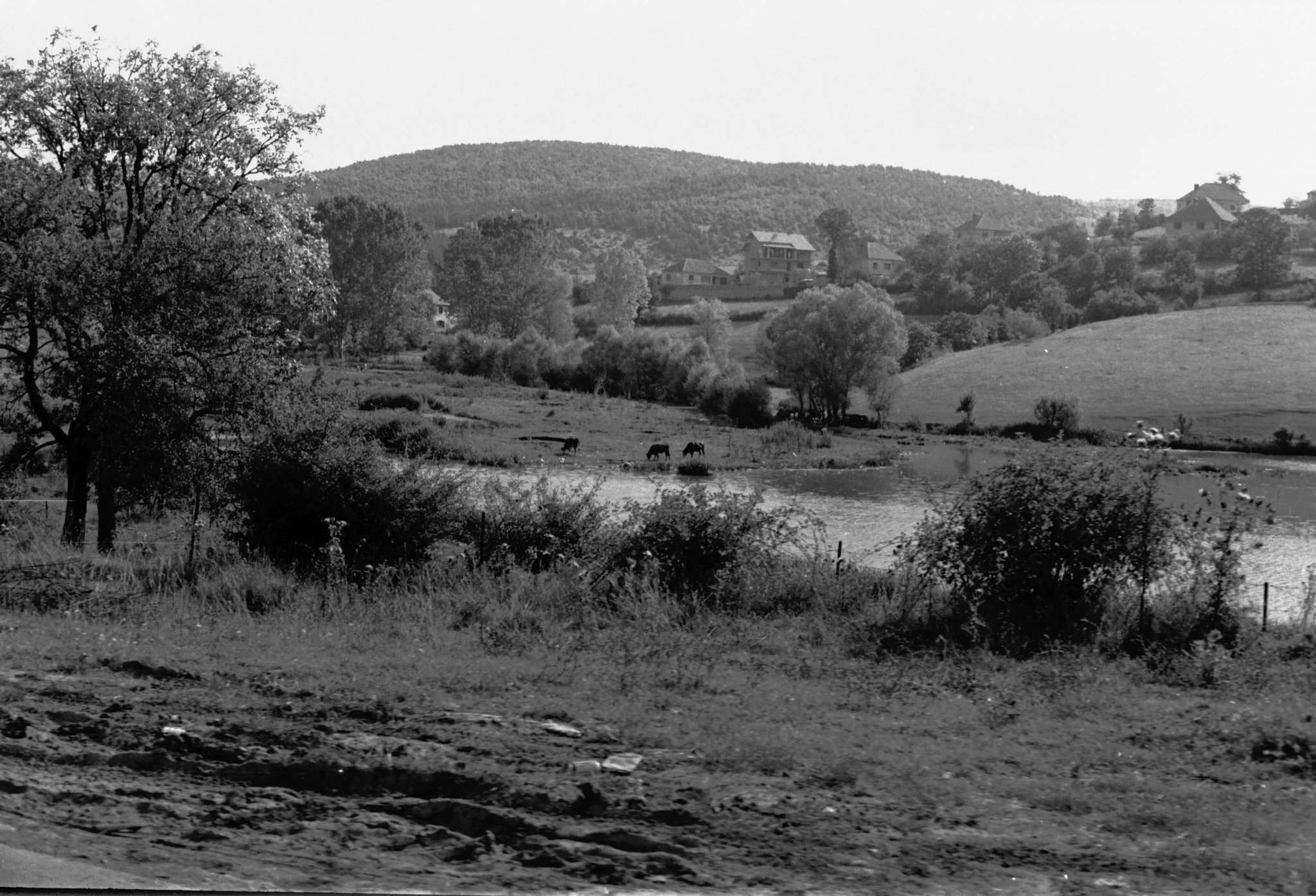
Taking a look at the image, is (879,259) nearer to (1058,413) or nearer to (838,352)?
(838,352)

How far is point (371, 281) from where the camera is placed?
4247 inches

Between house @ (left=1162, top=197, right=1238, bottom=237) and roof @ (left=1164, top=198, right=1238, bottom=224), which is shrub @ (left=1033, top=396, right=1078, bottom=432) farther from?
roof @ (left=1164, top=198, right=1238, bottom=224)

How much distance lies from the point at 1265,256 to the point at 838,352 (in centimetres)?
6162

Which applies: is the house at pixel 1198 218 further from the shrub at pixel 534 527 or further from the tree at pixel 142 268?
the shrub at pixel 534 527

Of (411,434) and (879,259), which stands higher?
(879,259)

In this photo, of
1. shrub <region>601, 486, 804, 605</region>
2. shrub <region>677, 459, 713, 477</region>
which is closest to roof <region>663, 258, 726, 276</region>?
shrub <region>677, 459, 713, 477</region>

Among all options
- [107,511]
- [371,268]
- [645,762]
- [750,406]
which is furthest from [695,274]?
[645,762]

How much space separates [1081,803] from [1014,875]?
985mm

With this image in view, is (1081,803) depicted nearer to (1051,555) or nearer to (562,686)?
(562,686)

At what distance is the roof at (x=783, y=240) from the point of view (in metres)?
182

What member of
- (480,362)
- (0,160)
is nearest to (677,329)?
(480,362)

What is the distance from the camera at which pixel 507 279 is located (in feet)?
400

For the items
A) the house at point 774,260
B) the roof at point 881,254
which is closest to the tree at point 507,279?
the house at point 774,260

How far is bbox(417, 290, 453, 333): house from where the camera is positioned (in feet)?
410
